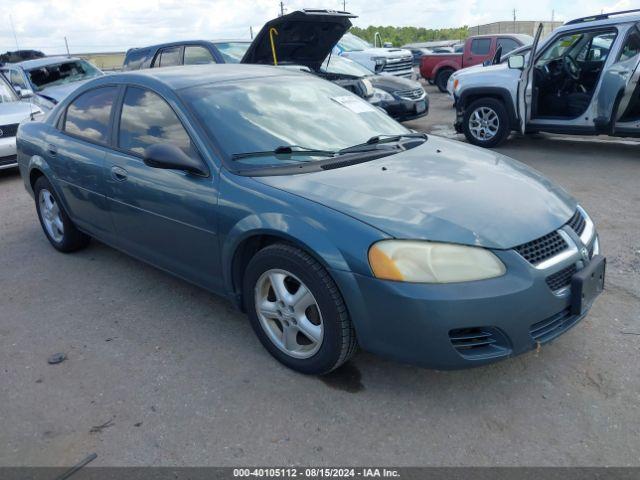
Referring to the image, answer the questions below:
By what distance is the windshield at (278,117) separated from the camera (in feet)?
10.3

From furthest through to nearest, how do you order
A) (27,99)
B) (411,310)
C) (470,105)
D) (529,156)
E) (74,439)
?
(27,99)
(470,105)
(529,156)
(74,439)
(411,310)

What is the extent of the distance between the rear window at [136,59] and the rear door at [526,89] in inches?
249

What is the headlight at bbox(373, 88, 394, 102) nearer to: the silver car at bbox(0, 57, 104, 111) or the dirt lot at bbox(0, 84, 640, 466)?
the dirt lot at bbox(0, 84, 640, 466)

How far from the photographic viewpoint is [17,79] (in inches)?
449

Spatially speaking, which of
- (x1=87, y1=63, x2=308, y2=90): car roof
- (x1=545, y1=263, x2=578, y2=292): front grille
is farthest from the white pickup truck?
(x1=545, y1=263, x2=578, y2=292): front grille

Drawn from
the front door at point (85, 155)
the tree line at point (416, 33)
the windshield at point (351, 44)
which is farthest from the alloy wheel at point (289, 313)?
the tree line at point (416, 33)

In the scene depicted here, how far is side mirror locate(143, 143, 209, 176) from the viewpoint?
3041mm

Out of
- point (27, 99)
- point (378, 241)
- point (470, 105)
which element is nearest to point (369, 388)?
point (378, 241)

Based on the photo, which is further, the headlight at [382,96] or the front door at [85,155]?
the headlight at [382,96]

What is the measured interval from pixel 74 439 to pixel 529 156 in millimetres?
7223

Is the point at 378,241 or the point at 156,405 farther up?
the point at 378,241

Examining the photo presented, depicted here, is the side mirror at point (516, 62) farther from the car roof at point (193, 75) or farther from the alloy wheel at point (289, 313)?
the alloy wheel at point (289, 313)

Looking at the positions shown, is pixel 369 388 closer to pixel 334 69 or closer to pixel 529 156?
pixel 529 156

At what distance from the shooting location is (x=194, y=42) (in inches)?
345
